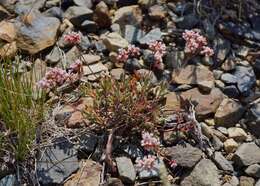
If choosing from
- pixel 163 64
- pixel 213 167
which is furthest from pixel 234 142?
pixel 163 64

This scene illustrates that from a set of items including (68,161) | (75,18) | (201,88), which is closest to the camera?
(68,161)

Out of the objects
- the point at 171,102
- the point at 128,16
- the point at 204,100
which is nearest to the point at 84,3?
the point at 128,16

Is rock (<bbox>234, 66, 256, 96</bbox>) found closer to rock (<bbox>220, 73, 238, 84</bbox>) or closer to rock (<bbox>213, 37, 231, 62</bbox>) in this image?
rock (<bbox>220, 73, 238, 84</bbox>)

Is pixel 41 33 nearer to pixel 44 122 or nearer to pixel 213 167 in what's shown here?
pixel 44 122

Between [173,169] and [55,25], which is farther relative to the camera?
[55,25]

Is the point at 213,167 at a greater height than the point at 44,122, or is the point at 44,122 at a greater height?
the point at 44,122

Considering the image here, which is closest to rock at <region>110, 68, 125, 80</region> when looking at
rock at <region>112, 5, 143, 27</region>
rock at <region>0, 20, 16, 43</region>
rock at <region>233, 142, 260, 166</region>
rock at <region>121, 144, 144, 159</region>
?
rock at <region>112, 5, 143, 27</region>

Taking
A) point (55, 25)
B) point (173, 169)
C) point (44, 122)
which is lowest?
point (173, 169)
